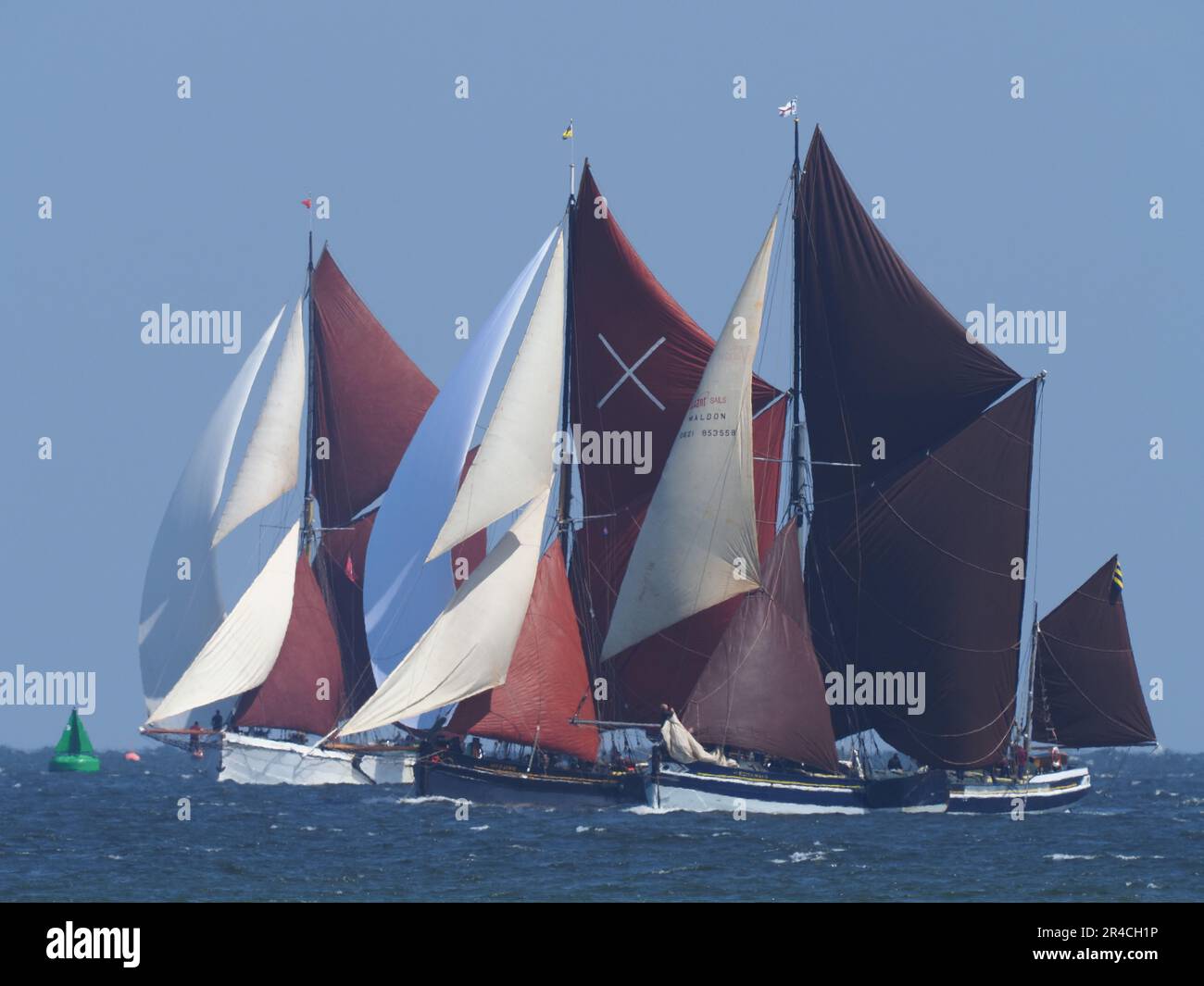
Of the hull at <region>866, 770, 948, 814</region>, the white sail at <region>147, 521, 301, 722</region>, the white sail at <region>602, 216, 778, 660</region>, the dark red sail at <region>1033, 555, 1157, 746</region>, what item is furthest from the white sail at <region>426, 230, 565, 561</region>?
the white sail at <region>147, 521, 301, 722</region>

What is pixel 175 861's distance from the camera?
4797 centimetres

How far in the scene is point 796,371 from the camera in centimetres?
6006

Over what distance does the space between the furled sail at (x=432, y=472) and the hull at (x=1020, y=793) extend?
45.9 feet

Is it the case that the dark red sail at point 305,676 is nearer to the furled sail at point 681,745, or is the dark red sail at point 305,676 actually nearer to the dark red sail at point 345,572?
the dark red sail at point 345,572

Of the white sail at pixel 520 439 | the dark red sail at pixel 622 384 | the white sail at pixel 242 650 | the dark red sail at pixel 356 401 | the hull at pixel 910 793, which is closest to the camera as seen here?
the white sail at pixel 520 439

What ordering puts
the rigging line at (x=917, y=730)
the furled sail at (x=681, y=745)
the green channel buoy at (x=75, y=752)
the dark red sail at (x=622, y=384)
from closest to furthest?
the furled sail at (x=681, y=745), the rigging line at (x=917, y=730), the dark red sail at (x=622, y=384), the green channel buoy at (x=75, y=752)

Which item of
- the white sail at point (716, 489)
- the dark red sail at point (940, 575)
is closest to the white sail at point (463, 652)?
the white sail at point (716, 489)

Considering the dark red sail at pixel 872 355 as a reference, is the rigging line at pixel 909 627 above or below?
below

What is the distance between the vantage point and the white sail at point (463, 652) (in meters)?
Result: 58.2

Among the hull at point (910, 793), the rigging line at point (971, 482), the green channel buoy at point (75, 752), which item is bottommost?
the green channel buoy at point (75, 752)

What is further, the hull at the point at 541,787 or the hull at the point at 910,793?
the hull at the point at 910,793

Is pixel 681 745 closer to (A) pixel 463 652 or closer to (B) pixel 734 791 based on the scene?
(B) pixel 734 791

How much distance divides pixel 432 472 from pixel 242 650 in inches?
604
